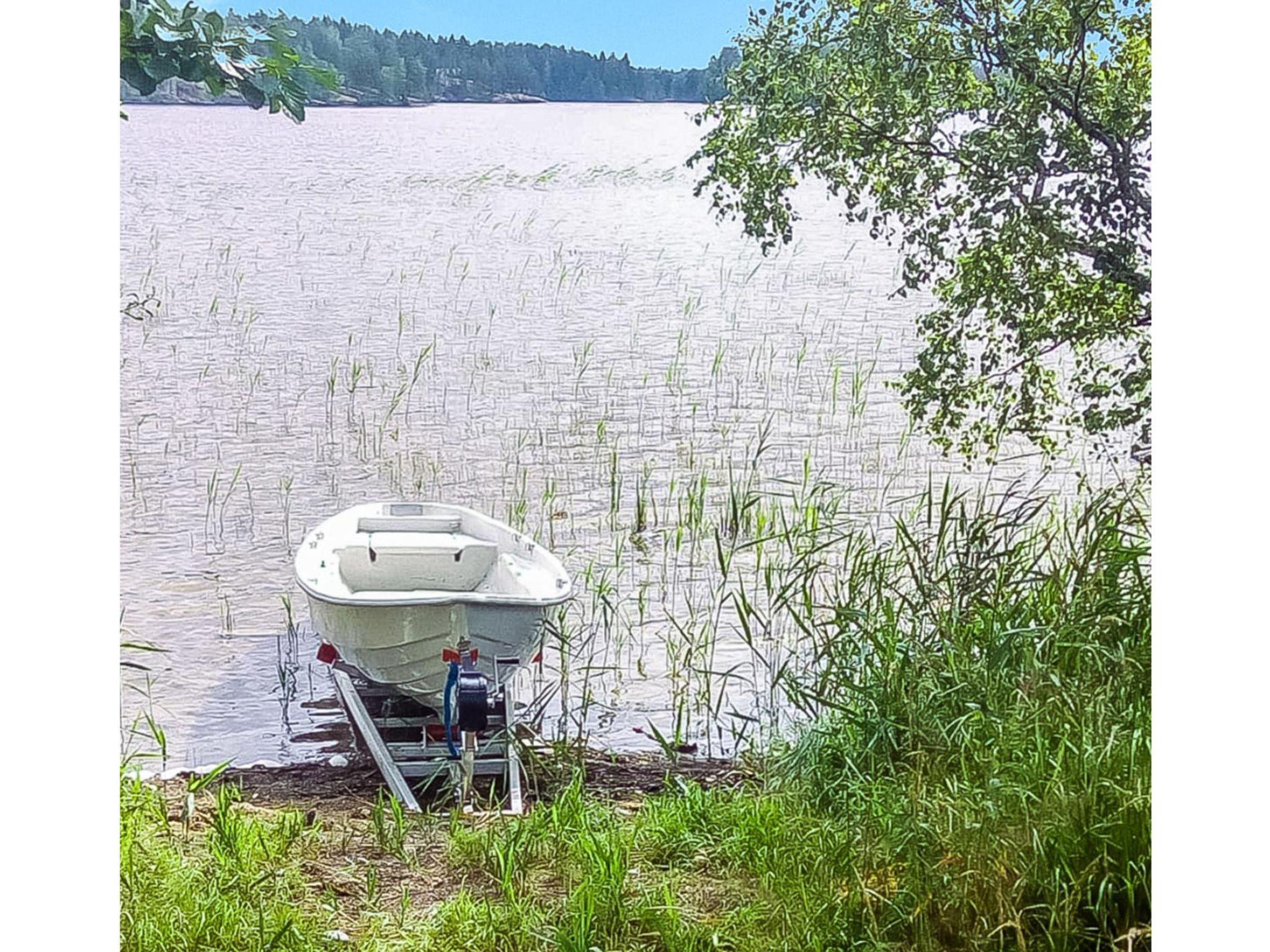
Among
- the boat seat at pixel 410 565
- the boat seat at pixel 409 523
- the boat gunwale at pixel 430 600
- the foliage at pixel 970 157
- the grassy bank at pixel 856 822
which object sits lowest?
the grassy bank at pixel 856 822

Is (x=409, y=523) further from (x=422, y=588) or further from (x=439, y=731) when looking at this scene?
(x=439, y=731)

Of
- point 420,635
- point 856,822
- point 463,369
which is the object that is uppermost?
point 463,369

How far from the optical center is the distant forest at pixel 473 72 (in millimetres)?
2402

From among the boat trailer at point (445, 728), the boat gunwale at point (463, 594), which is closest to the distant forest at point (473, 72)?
the boat gunwale at point (463, 594)

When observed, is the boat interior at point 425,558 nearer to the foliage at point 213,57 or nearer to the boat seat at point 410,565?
the boat seat at point 410,565

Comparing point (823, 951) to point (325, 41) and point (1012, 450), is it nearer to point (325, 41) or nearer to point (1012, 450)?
point (1012, 450)

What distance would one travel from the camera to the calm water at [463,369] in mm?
2404

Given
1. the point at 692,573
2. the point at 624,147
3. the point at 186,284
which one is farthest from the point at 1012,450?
the point at 186,284

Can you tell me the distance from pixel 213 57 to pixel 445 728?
1186mm

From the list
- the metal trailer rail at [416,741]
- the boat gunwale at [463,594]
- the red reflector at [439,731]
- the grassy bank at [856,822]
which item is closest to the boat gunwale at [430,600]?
the boat gunwale at [463,594]

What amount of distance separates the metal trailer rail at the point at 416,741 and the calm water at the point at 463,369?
2.8 inches

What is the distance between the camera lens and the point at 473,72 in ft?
7.95

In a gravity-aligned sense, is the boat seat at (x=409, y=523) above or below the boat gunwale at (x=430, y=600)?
above

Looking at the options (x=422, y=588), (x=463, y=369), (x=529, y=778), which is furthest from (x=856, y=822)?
(x=463, y=369)
